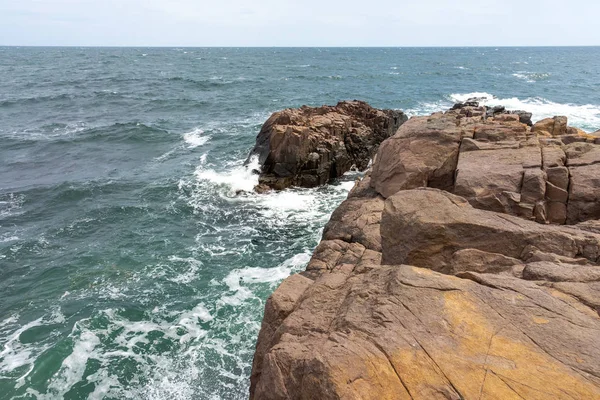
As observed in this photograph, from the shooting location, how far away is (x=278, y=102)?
203 ft

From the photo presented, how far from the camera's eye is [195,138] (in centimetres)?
4312

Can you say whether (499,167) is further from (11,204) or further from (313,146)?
(11,204)

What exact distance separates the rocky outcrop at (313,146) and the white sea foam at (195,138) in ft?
36.4

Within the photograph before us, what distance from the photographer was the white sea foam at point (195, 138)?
1609 inches

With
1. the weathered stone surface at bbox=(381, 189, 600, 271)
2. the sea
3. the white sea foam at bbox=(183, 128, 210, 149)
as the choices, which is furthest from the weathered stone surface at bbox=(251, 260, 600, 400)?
the white sea foam at bbox=(183, 128, 210, 149)

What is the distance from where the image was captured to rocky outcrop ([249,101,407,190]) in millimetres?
28578

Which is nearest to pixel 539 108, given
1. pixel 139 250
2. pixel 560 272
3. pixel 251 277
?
pixel 251 277

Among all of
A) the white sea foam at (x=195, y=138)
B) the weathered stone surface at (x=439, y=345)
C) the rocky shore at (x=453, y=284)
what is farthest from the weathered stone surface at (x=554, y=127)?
Answer: the white sea foam at (x=195, y=138)

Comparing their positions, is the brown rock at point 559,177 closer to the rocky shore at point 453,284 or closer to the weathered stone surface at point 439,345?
the rocky shore at point 453,284

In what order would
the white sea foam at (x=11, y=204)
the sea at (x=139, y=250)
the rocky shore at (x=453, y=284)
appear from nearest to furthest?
the rocky shore at (x=453, y=284) < the sea at (x=139, y=250) < the white sea foam at (x=11, y=204)

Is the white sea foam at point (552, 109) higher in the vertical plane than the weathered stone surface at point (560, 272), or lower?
lower

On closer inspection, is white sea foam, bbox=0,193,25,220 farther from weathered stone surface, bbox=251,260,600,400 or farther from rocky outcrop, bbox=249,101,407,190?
weathered stone surface, bbox=251,260,600,400

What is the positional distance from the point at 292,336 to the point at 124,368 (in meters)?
9.14

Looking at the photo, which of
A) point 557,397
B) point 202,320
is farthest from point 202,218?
point 557,397
